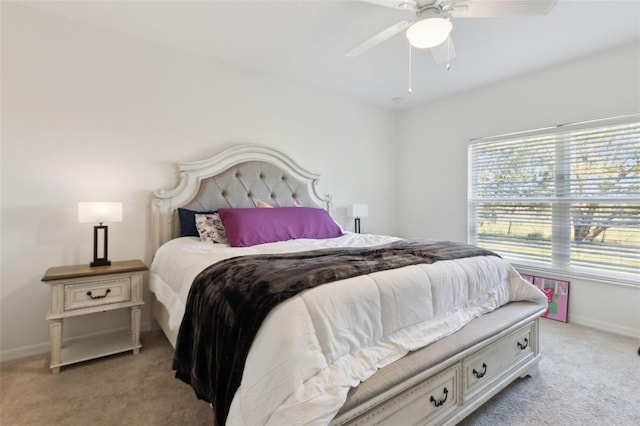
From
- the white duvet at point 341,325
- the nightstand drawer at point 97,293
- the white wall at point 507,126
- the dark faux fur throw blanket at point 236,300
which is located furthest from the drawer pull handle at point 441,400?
the white wall at point 507,126

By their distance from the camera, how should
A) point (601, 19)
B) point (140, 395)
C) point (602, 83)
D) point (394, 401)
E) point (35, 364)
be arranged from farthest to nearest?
1. point (602, 83)
2. point (601, 19)
3. point (35, 364)
4. point (140, 395)
5. point (394, 401)

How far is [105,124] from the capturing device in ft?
8.28

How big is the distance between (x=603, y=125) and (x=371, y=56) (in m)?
2.23

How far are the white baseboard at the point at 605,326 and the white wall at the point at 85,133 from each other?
11.9 ft

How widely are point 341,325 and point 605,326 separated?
3003 mm

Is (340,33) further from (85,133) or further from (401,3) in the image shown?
(85,133)

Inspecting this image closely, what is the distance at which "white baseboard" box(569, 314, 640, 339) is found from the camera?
2619 mm

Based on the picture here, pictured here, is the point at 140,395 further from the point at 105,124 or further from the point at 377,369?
the point at 105,124

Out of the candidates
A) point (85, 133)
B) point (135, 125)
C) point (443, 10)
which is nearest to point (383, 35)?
point (443, 10)

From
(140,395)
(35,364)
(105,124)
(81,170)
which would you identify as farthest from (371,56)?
(35,364)

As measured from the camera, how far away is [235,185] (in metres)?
3.03

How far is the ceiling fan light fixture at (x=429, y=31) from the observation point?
1671mm

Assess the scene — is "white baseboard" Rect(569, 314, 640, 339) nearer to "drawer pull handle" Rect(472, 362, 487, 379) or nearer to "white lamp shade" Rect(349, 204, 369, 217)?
"drawer pull handle" Rect(472, 362, 487, 379)

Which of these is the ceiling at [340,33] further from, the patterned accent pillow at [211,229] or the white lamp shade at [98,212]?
the patterned accent pillow at [211,229]
